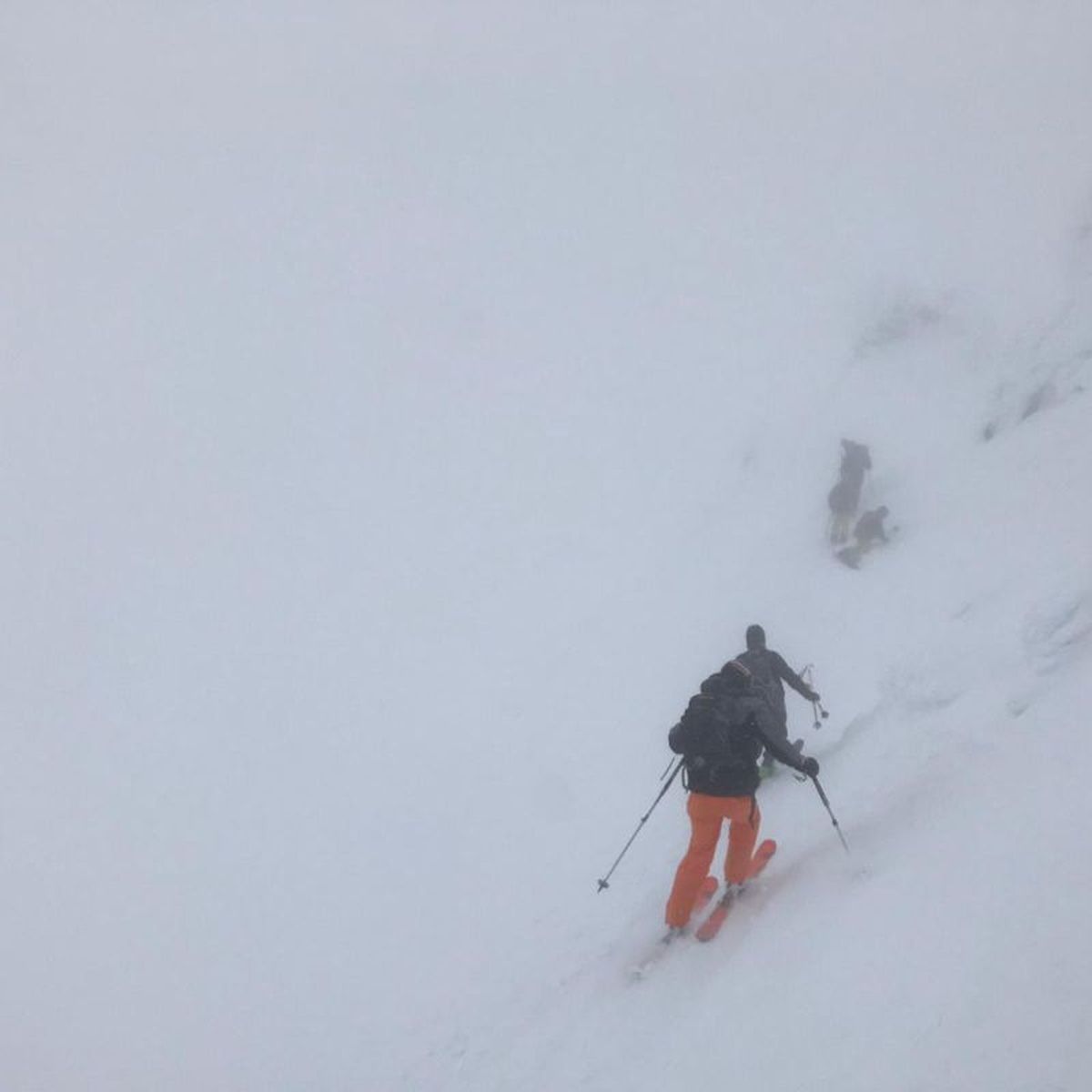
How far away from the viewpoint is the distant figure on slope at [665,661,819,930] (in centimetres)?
661

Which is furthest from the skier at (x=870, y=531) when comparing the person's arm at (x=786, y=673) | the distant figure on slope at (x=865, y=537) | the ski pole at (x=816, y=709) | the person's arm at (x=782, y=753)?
the person's arm at (x=782, y=753)

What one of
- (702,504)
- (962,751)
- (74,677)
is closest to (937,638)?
(962,751)

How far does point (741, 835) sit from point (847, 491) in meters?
14.4

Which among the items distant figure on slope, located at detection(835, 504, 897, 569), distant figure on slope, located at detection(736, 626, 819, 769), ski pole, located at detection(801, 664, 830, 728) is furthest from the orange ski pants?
distant figure on slope, located at detection(835, 504, 897, 569)

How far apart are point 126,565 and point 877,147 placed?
57607 mm

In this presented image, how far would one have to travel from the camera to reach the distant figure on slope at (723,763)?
6.61 metres

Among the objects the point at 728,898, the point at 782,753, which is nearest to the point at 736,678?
the point at 782,753

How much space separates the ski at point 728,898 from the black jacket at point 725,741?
0.98 meters

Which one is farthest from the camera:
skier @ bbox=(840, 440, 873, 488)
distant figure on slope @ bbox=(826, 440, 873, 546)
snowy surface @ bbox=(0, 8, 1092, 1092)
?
skier @ bbox=(840, 440, 873, 488)

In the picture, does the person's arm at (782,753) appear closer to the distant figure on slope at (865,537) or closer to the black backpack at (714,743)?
the black backpack at (714,743)

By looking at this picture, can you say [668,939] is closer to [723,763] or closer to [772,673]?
[723,763]

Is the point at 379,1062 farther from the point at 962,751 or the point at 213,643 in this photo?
the point at 213,643

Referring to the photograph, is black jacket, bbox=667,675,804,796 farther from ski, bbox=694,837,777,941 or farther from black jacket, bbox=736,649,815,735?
black jacket, bbox=736,649,815,735

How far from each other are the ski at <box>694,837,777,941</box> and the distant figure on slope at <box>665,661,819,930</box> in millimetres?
163
